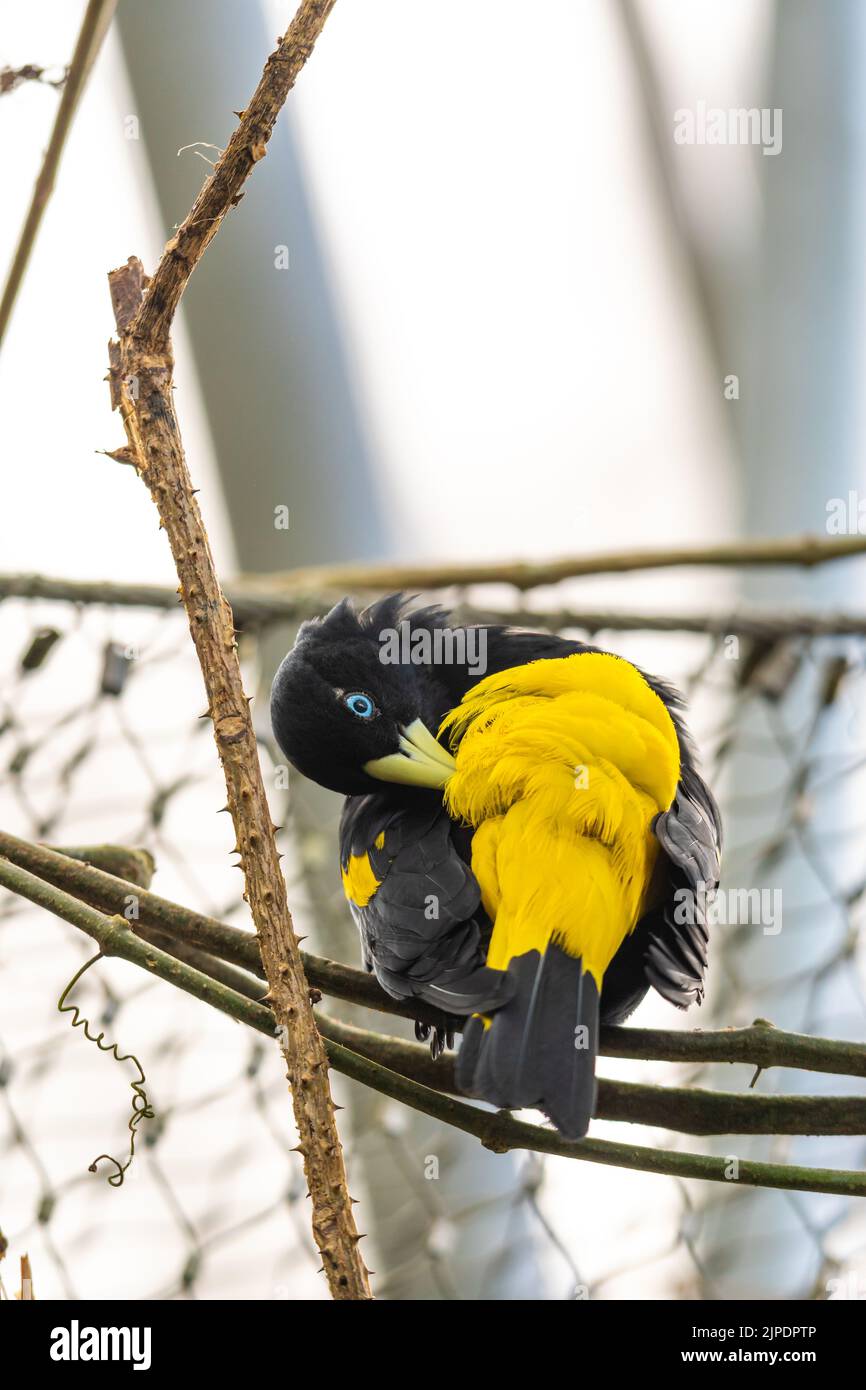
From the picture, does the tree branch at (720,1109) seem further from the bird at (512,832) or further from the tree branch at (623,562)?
the tree branch at (623,562)

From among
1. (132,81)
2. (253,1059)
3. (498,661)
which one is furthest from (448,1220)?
(132,81)

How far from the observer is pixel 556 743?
1175mm

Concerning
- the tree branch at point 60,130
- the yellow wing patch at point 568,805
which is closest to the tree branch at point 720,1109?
the yellow wing patch at point 568,805

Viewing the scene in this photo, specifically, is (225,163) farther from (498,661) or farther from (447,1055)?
(498,661)

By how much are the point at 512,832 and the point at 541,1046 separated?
0.76 ft

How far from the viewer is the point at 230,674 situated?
0.74 metres

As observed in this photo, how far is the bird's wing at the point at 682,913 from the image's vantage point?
3.69 ft

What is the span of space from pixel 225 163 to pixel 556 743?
0.62 metres

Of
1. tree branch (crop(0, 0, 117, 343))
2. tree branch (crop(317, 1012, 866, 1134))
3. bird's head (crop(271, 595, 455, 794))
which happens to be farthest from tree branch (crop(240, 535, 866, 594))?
tree branch (crop(317, 1012, 866, 1134))

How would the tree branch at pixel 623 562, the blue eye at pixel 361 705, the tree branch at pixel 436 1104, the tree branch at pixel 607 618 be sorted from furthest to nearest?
the tree branch at pixel 623 562
the tree branch at pixel 607 618
the blue eye at pixel 361 705
the tree branch at pixel 436 1104

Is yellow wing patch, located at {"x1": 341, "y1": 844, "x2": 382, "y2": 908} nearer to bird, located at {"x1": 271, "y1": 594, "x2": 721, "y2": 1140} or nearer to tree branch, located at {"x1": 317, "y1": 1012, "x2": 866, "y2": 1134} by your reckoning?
bird, located at {"x1": 271, "y1": 594, "x2": 721, "y2": 1140}

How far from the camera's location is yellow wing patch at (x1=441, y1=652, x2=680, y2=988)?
106cm

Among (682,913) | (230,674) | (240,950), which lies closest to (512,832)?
(682,913)

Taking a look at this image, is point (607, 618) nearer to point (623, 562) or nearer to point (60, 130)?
point (623, 562)
